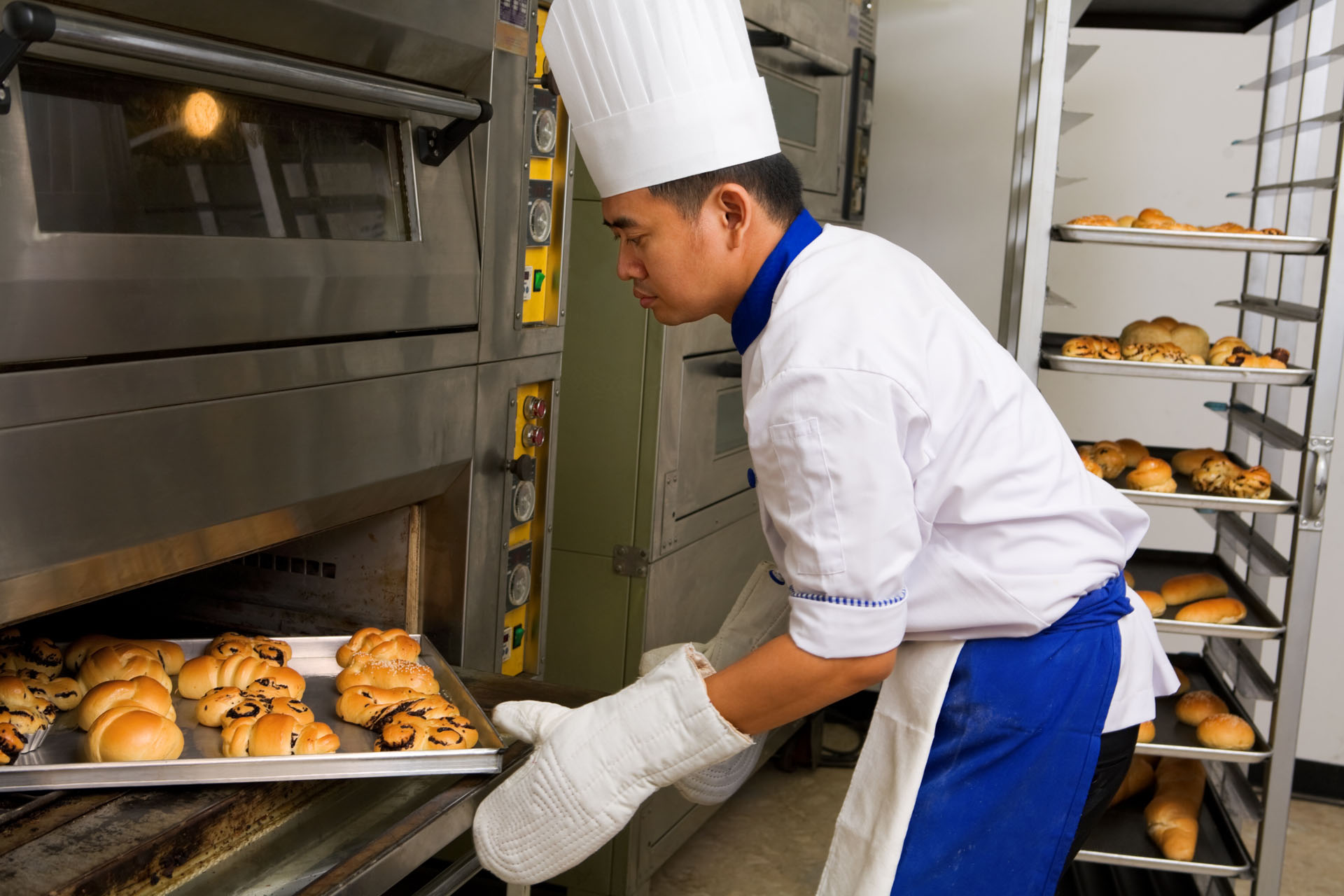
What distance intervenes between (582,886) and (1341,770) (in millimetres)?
2508

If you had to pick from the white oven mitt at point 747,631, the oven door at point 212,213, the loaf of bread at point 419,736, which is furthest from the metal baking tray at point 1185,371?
the loaf of bread at point 419,736

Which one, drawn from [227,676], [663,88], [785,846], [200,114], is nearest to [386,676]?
[227,676]

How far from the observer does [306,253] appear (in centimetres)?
138

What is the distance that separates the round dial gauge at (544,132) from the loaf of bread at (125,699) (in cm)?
96

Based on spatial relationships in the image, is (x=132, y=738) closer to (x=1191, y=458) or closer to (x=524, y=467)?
(x=524, y=467)

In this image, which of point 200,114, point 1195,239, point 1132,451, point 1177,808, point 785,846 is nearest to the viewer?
point 200,114

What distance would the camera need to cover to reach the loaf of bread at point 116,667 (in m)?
1.49

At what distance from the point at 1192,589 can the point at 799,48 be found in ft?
5.24

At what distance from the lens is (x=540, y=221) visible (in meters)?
1.87

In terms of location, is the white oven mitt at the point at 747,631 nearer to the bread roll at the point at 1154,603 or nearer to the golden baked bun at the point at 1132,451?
the bread roll at the point at 1154,603

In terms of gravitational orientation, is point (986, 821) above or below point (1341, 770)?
above

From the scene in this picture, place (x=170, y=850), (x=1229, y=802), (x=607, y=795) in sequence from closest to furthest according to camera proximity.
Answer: (x=170, y=850)
(x=607, y=795)
(x=1229, y=802)

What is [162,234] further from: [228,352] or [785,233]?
[785,233]

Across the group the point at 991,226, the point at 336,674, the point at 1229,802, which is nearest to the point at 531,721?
the point at 336,674
